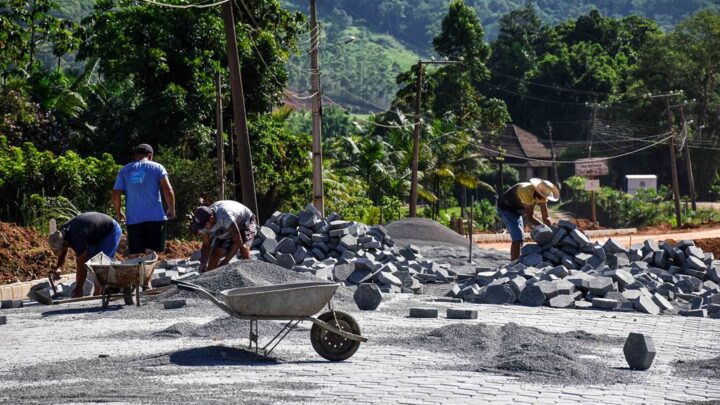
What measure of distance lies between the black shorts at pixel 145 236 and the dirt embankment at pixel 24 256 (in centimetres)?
373

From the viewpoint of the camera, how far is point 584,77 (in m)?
70.5

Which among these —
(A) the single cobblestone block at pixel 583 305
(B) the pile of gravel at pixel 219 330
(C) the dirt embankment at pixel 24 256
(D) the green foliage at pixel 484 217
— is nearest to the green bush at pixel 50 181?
(C) the dirt embankment at pixel 24 256

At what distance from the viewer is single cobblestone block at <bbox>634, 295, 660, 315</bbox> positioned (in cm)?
1431

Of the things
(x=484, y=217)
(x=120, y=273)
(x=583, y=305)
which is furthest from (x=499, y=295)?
(x=484, y=217)

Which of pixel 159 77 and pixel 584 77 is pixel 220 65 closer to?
pixel 159 77

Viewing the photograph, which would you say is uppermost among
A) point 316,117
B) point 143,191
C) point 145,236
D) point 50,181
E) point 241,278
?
point 316,117

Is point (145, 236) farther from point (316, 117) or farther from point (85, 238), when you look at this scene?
point (316, 117)

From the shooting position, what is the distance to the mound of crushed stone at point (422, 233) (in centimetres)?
2605

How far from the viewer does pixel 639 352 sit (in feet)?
30.7

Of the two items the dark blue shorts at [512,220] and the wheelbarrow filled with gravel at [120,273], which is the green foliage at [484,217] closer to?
the dark blue shorts at [512,220]

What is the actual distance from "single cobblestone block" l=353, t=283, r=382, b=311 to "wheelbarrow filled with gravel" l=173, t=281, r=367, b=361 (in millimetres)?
3665

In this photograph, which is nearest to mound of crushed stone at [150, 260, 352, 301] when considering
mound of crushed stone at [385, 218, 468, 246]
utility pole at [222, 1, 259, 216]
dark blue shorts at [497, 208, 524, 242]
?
dark blue shorts at [497, 208, 524, 242]

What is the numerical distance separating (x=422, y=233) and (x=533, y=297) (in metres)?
11.9

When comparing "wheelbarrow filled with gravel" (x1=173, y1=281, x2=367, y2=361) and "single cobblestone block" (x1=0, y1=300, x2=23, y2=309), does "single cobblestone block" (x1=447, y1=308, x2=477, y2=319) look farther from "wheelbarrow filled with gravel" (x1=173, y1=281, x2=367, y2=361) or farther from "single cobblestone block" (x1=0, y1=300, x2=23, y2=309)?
"single cobblestone block" (x1=0, y1=300, x2=23, y2=309)
